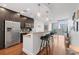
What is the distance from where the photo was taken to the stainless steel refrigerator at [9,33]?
2217 mm

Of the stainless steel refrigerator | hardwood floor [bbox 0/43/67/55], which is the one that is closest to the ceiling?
the stainless steel refrigerator

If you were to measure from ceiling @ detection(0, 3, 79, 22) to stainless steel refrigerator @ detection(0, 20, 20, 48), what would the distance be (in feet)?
1.10

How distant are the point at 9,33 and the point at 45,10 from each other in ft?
3.13

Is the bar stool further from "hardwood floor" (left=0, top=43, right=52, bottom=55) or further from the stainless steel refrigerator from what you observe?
the stainless steel refrigerator

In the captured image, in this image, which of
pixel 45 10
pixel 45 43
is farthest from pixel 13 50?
pixel 45 10

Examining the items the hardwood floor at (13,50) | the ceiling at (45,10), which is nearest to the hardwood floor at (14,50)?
the hardwood floor at (13,50)

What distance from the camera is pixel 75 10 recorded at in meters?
2.22

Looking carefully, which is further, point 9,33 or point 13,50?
point 9,33

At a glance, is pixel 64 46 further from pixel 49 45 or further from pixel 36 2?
pixel 36 2

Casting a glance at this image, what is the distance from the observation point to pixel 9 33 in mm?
2338

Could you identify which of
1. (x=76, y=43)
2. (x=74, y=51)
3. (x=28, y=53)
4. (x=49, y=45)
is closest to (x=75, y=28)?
(x=76, y=43)

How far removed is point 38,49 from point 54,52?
1.17 feet

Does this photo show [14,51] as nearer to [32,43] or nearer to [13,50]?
[13,50]

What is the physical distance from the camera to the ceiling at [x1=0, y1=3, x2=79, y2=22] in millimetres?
2205
